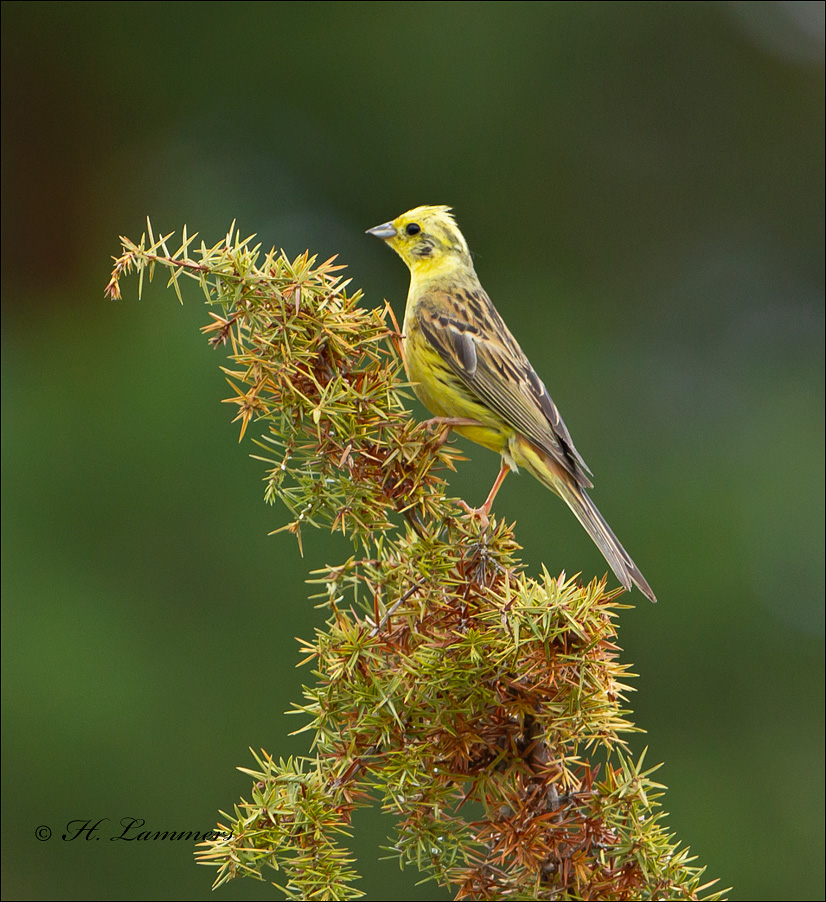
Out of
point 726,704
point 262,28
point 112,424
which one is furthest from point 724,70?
point 112,424

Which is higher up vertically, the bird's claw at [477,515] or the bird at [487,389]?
the bird's claw at [477,515]

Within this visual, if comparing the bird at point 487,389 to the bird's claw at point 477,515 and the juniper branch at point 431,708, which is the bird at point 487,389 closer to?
the bird's claw at point 477,515

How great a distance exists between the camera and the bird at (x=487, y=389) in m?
3.27

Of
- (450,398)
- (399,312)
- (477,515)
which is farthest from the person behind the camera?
(399,312)

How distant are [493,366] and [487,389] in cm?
20

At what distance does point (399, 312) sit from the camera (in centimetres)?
616

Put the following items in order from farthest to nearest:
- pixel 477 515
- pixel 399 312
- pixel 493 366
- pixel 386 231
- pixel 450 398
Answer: pixel 399 312 < pixel 386 231 < pixel 493 366 < pixel 450 398 < pixel 477 515

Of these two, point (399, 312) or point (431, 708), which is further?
point (399, 312)

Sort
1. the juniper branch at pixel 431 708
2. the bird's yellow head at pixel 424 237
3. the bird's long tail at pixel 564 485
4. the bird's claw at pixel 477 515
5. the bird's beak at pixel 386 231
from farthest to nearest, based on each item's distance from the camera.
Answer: the bird's yellow head at pixel 424 237
the bird's beak at pixel 386 231
the bird's long tail at pixel 564 485
the bird's claw at pixel 477 515
the juniper branch at pixel 431 708

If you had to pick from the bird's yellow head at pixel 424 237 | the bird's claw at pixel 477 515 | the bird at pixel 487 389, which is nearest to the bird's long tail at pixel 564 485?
the bird at pixel 487 389

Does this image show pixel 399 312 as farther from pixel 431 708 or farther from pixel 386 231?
pixel 431 708

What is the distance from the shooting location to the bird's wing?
3303 mm

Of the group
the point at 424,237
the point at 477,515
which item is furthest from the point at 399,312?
the point at 477,515

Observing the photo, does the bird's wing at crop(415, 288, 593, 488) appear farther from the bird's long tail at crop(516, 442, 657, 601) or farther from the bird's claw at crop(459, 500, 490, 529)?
the bird's claw at crop(459, 500, 490, 529)
